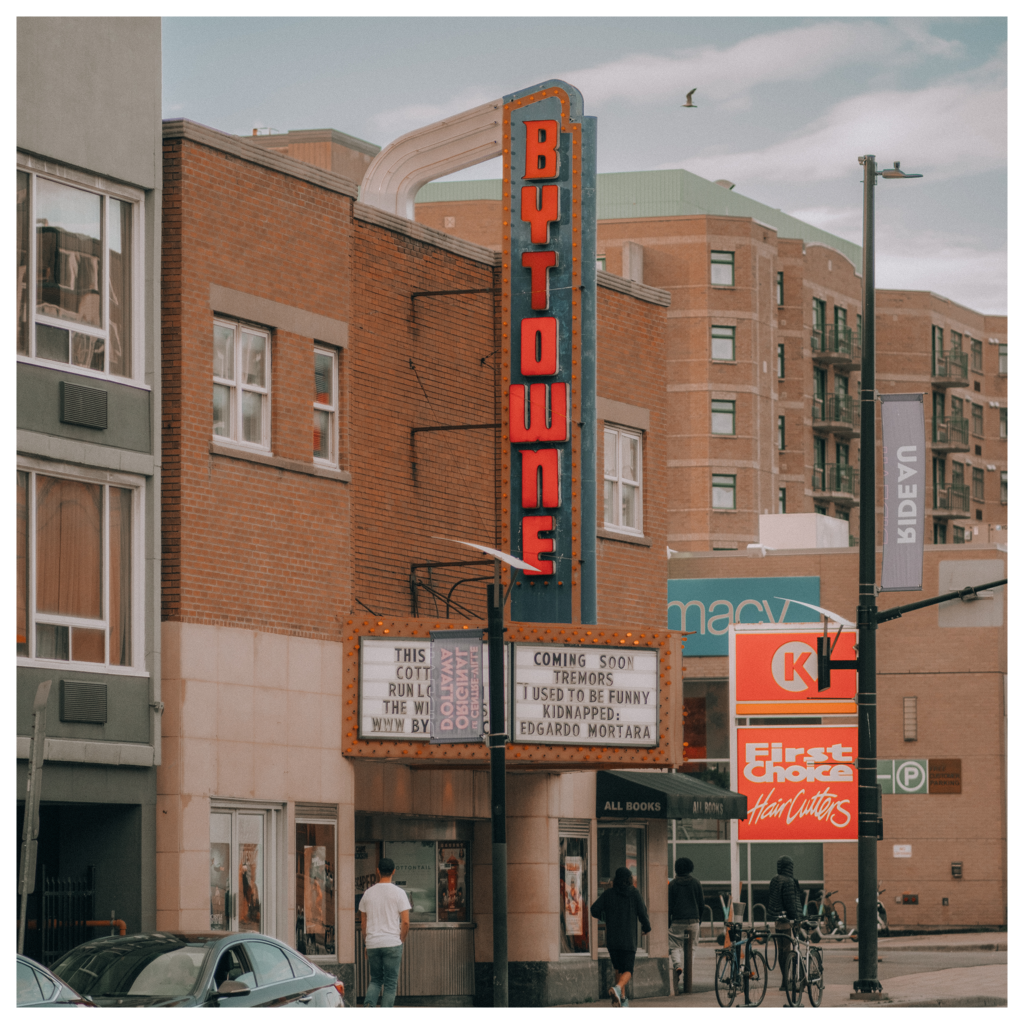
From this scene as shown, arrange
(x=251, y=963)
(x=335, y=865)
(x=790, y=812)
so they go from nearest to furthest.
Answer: (x=251, y=963)
(x=335, y=865)
(x=790, y=812)

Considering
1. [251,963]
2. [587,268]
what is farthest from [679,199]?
[251,963]

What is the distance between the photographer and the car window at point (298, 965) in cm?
1603

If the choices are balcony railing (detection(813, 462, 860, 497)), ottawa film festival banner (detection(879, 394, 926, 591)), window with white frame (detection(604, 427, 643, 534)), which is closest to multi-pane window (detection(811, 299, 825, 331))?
balcony railing (detection(813, 462, 860, 497))

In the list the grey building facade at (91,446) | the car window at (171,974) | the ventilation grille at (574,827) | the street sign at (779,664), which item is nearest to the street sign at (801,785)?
the street sign at (779,664)

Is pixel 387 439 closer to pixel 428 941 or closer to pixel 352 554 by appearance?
pixel 352 554

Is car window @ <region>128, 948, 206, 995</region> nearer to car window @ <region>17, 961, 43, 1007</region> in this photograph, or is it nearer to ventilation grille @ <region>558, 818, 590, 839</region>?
car window @ <region>17, 961, 43, 1007</region>

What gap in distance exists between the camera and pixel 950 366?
286 ft

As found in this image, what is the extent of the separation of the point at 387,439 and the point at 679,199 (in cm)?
5650

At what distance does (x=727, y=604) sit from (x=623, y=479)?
826 inches

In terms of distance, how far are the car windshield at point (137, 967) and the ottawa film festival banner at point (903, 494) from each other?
12570mm

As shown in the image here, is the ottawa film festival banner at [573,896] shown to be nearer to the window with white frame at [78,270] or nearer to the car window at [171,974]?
the window with white frame at [78,270]

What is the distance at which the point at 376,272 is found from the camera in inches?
976

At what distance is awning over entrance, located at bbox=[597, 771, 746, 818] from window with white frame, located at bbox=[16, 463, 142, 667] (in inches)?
356

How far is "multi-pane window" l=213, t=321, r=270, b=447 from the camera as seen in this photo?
22.2 metres
